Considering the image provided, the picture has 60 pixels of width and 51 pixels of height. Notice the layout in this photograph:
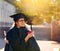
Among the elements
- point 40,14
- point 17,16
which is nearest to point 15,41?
point 17,16

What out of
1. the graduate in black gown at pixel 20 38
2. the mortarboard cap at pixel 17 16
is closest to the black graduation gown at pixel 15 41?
the graduate in black gown at pixel 20 38

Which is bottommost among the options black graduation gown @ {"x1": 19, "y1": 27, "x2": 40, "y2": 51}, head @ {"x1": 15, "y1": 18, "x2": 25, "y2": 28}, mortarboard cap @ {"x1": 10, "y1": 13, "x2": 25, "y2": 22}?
black graduation gown @ {"x1": 19, "y1": 27, "x2": 40, "y2": 51}

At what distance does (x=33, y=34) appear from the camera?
2.58m

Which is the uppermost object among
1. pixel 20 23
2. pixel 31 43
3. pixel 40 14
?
pixel 40 14

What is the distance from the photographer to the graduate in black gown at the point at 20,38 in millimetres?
2510

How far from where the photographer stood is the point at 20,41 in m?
2.53

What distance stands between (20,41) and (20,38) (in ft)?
0.13

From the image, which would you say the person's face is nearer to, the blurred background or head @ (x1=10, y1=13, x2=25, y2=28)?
head @ (x1=10, y1=13, x2=25, y2=28)

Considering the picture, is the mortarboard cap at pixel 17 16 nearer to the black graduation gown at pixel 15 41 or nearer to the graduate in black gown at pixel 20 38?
the graduate in black gown at pixel 20 38

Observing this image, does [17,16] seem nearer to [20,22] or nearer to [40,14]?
[20,22]

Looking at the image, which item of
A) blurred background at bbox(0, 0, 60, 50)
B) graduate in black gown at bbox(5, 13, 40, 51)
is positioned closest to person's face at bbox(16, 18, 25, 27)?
graduate in black gown at bbox(5, 13, 40, 51)

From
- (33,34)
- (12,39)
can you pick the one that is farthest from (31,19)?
(12,39)

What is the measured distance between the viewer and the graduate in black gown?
98.8 inches

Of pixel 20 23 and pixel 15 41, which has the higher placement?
pixel 20 23
